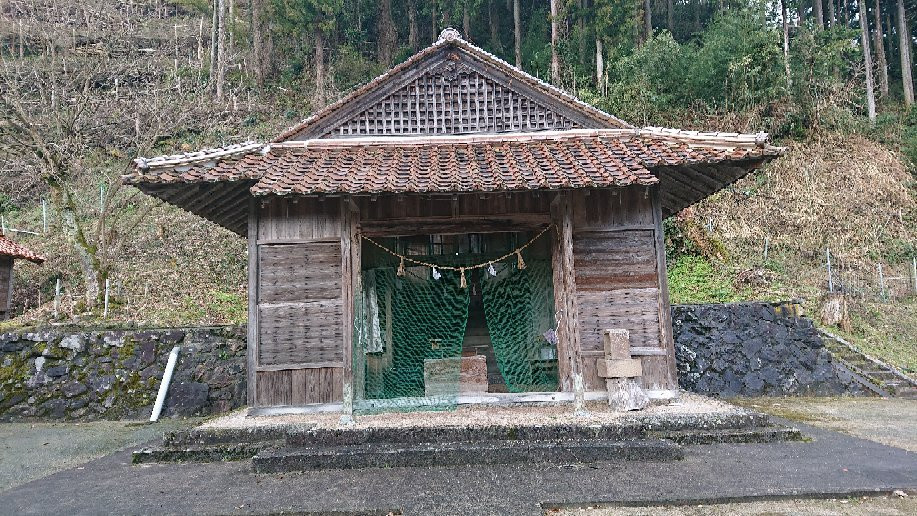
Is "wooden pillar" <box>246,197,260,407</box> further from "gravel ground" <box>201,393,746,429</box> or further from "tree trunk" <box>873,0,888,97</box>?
"tree trunk" <box>873,0,888,97</box>

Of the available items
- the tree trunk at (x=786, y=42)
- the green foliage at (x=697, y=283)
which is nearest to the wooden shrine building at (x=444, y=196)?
the green foliage at (x=697, y=283)

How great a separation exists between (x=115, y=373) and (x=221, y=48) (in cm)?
1909

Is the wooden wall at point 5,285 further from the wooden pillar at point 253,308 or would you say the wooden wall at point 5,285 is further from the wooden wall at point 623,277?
the wooden wall at point 623,277

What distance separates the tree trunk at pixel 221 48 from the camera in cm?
2430

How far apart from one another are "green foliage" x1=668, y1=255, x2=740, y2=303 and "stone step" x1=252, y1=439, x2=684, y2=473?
9083 millimetres

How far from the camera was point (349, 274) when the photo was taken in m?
7.59

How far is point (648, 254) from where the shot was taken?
26.4 feet

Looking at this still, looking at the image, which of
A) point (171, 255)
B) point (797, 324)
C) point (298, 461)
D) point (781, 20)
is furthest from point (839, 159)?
point (171, 255)

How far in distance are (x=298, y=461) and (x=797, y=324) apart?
36.5ft

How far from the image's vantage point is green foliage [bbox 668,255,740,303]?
14320 mm

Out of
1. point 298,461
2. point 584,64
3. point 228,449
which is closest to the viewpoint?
point 298,461

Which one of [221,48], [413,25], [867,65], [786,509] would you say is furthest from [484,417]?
[867,65]

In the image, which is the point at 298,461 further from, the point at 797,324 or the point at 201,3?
the point at 201,3

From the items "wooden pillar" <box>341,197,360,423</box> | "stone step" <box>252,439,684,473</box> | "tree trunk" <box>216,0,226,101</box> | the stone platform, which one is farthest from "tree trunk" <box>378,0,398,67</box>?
"stone step" <box>252,439,684,473</box>
